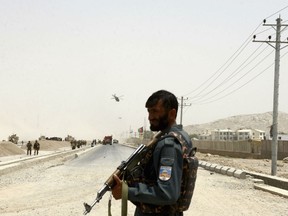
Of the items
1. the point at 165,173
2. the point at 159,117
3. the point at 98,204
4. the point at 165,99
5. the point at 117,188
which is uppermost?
the point at 165,99

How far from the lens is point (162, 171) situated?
2.71 meters

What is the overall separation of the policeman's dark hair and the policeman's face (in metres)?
0.02

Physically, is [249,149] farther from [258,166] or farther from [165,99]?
[165,99]

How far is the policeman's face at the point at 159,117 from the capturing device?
118 inches

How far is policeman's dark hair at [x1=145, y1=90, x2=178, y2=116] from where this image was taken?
2.99m

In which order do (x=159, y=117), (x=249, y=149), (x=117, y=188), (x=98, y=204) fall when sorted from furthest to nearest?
(x=249, y=149) < (x=98, y=204) < (x=159, y=117) < (x=117, y=188)

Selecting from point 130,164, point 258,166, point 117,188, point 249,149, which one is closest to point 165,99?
point 130,164

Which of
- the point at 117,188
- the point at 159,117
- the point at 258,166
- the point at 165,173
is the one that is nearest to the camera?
the point at 165,173

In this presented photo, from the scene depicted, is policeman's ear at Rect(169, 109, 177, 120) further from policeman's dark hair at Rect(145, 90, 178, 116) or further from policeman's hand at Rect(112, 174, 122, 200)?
policeman's hand at Rect(112, 174, 122, 200)

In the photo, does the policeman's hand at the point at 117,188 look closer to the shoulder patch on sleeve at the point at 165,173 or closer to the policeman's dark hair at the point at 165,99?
the shoulder patch on sleeve at the point at 165,173

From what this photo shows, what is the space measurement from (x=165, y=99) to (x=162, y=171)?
52 centimetres

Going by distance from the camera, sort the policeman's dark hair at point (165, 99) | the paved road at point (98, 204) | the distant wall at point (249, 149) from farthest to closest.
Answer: the distant wall at point (249, 149) → the paved road at point (98, 204) → the policeman's dark hair at point (165, 99)

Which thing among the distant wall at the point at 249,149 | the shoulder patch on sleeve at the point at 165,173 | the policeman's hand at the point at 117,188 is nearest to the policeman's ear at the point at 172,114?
the shoulder patch on sleeve at the point at 165,173

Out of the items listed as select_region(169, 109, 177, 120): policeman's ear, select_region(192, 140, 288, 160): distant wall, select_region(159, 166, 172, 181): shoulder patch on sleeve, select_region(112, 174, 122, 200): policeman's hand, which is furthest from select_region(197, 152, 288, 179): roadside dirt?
select_region(159, 166, 172, 181): shoulder patch on sleeve
